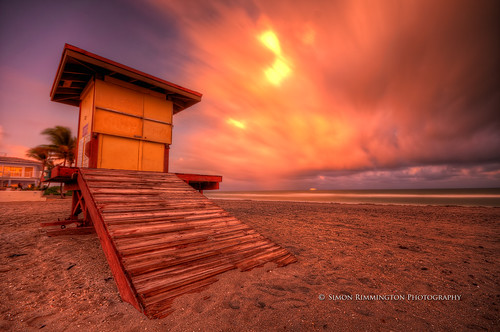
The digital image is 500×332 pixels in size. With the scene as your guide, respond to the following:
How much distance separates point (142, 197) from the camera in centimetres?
561

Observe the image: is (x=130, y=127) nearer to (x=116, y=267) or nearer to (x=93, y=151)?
(x=93, y=151)

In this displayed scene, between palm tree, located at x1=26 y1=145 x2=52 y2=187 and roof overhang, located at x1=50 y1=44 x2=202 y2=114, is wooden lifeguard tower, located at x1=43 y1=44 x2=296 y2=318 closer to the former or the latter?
roof overhang, located at x1=50 y1=44 x2=202 y2=114

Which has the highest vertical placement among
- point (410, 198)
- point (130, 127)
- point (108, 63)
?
point (108, 63)

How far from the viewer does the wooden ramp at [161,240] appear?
3.14m

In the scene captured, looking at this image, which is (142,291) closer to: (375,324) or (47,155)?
(375,324)

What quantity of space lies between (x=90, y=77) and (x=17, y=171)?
47.5 m

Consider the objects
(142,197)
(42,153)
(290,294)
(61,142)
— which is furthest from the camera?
(42,153)

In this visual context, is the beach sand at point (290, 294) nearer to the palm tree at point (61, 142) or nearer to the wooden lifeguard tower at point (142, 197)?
the wooden lifeguard tower at point (142, 197)

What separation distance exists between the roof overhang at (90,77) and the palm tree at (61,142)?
24950mm

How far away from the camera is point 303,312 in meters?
2.95

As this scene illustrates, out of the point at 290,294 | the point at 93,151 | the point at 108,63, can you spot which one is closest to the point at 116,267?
the point at 290,294

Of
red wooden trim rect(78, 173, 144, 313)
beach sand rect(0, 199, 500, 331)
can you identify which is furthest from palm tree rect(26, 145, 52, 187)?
red wooden trim rect(78, 173, 144, 313)

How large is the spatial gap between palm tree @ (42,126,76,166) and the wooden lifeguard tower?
82.0 feet

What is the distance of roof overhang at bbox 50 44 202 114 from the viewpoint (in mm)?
8055
